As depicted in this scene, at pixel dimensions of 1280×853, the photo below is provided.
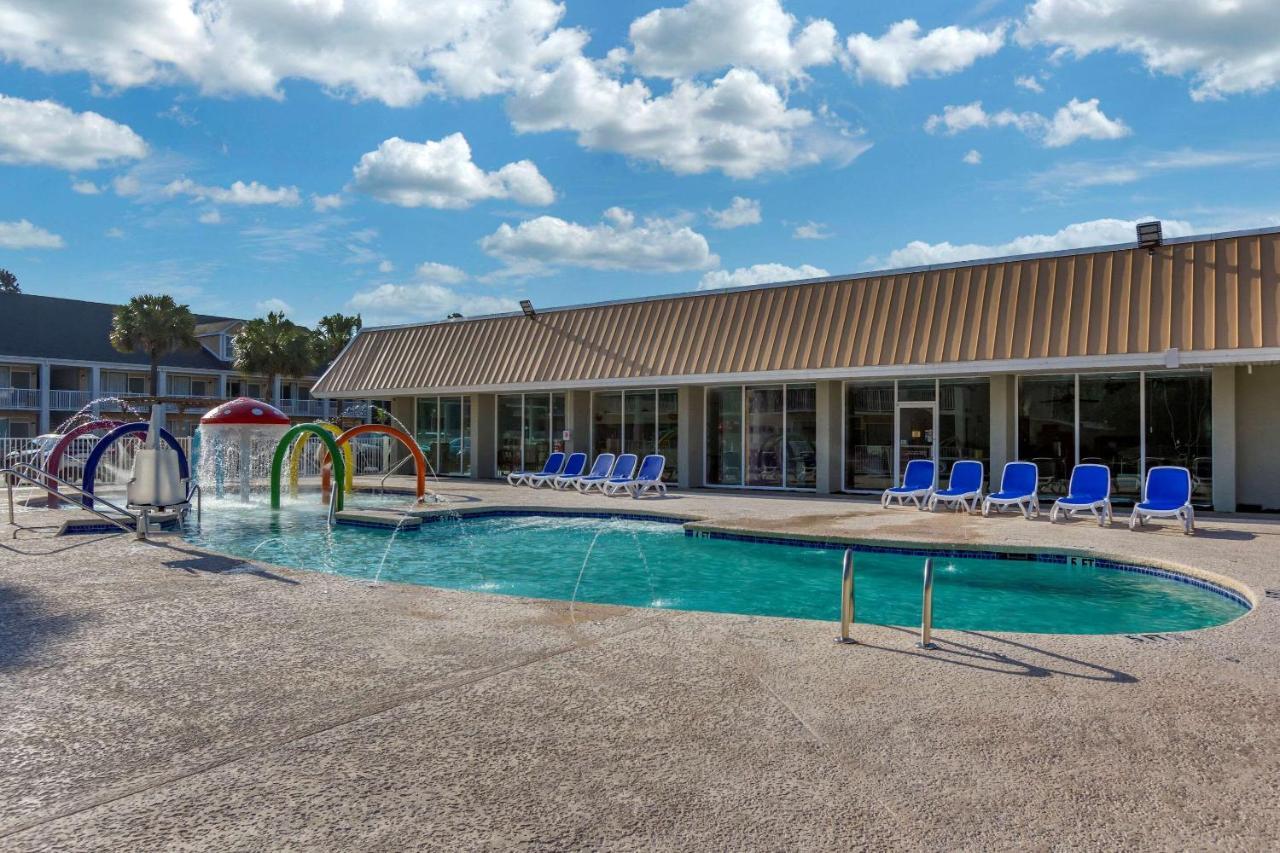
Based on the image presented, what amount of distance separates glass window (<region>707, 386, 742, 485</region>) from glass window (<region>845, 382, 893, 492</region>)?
8.75 feet

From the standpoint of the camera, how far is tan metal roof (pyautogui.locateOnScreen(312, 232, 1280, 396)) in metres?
13.6

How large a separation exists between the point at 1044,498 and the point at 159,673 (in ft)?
49.5

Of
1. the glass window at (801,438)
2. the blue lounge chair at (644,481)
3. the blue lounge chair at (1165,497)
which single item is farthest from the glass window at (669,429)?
the blue lounge chair at (1165,497)

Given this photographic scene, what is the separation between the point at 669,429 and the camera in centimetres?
2042

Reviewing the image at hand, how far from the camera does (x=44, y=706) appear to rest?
445cm

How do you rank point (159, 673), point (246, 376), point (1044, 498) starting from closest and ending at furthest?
point (159, 673) < point (1044, 498) < point (246, 376)

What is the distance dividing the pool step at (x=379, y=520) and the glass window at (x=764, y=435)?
8509 millimetres

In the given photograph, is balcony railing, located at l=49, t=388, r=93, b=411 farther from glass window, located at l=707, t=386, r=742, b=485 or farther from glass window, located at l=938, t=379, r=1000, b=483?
glass window, located at l=938, t=379, r=1000, b=483

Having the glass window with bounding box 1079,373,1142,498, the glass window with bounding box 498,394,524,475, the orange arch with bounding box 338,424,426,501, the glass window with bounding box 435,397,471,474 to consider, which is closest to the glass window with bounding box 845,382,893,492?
the glass window with bounding box 1079,373,1142,498

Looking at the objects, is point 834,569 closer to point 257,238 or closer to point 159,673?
point 159,673

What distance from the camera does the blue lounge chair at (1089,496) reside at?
42.4ft

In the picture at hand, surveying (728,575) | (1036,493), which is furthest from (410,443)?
(1036,493)

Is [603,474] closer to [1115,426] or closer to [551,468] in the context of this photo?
[551,468]

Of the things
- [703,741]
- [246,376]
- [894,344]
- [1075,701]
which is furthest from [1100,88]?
[246,376]
